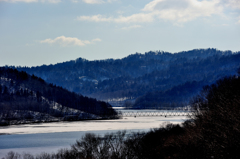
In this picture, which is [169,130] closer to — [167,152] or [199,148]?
[167,152]

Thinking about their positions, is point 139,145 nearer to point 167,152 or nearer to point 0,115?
point 167,152

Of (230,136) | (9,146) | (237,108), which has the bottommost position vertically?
(9,146)

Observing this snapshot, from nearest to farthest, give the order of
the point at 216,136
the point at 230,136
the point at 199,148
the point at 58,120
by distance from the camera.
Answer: the point at 230,136 → the point at 216,136 → the point at 199,148 → the point at 58,120

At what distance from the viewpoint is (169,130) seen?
253 ft

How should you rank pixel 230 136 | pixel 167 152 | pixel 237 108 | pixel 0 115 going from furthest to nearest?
pixel 0 115, pixel 167 152, pixel 237 108, pixel 230 136

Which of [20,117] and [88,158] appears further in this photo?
[20,117]

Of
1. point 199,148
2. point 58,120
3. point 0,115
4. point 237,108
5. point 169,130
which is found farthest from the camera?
point 58,120

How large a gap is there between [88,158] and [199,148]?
16.3m

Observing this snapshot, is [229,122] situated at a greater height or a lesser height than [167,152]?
greater

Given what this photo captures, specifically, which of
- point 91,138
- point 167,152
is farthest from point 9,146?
point 167,152

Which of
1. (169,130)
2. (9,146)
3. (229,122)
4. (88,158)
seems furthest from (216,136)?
(9,146)

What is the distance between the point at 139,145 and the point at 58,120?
434 ft

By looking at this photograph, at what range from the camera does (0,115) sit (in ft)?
556

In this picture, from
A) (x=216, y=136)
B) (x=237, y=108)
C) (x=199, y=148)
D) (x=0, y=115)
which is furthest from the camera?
(x=0, y=115)
